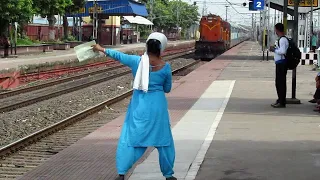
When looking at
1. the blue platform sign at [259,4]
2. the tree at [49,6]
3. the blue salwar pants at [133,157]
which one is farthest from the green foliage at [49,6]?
the blue salwar pants at [133,157]

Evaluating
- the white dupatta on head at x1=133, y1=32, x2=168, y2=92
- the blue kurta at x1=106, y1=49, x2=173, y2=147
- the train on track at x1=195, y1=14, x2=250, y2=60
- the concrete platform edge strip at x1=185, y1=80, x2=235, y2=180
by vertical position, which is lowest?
the concrete platform edge strip at x1=185, y1=80, x2=235, y2=180

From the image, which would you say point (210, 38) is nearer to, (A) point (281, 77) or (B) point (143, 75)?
(A) point (281, 77)

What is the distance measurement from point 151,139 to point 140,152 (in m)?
0.20

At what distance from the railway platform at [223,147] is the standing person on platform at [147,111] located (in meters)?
0.73

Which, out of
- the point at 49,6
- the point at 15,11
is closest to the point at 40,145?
the point at 15,11

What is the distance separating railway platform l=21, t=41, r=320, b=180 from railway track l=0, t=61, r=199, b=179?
2.10 feet

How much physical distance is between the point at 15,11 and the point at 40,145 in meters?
30.2

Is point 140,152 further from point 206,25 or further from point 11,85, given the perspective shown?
point 206,25

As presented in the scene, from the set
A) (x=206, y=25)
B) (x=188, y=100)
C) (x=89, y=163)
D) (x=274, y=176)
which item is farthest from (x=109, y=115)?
(x=206, y=25)

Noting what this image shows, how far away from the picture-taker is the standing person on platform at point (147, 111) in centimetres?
621

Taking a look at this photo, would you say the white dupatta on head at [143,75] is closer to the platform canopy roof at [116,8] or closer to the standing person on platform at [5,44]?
the standing person on platform at [5,44]

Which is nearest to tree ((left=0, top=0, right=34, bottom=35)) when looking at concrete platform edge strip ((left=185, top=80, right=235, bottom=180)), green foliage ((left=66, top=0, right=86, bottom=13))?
green foliage ((left=66, top=0, right=86, bottom=13))

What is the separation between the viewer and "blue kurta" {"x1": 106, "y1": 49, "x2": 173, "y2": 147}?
20.4ft

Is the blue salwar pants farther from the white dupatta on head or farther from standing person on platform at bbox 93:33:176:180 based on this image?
the white dupatta on head
